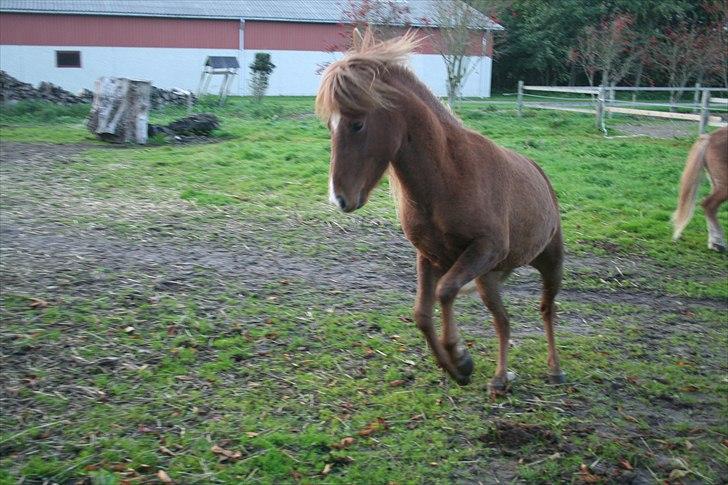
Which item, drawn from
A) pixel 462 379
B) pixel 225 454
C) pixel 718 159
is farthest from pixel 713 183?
pixel 225 454

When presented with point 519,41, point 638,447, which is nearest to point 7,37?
point 519,41

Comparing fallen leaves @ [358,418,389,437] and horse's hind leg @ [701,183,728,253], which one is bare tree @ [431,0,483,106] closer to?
horse's hind leg @ [701,183,728,253]

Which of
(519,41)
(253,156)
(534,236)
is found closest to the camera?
(534,236)

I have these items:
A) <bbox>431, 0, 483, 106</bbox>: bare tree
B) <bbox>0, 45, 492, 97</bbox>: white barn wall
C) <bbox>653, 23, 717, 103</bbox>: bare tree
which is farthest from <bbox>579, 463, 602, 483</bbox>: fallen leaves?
<bbox>0, 45, 492, 97</bbox>: white barn wall

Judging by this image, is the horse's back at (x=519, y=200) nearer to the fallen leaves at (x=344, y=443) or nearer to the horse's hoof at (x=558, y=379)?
the horse's hoof at (x=558, y=379)

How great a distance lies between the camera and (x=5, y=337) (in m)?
5.08

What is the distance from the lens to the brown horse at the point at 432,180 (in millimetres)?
3990

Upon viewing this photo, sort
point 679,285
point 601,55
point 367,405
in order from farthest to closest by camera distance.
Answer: point 601,55 < point 679,285 < point 367,405

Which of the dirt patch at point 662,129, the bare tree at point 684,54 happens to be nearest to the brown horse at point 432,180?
the dirt patch at point 662,129

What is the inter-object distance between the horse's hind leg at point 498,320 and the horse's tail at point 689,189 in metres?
4.58

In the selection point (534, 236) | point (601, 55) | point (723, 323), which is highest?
point (601, 55)

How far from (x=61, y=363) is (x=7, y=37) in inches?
1253

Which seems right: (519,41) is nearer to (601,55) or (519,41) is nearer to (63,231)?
(601,55)

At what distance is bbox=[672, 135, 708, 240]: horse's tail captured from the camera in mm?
8859
